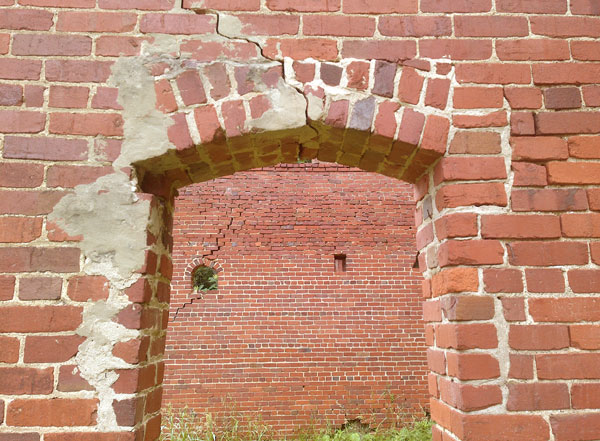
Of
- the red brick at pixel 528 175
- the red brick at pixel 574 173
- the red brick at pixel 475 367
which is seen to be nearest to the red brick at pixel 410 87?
the red brick at pixel 528 175

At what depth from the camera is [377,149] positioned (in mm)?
1926

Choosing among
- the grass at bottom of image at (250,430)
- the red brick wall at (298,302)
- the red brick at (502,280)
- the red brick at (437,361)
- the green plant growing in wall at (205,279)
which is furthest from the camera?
the green plant growing in wall at (205,279)

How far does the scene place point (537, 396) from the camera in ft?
5.26

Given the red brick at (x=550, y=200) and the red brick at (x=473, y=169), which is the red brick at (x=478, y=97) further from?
the red brick at (x=550, y=200)

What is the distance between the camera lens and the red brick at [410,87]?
182 cm

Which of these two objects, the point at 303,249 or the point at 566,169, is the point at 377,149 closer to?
the point at 566,169

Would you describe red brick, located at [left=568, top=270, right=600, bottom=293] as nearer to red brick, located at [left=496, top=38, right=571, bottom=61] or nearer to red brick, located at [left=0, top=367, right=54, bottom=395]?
red brick, located at [left=496, top=38, right=571, bottom=61]

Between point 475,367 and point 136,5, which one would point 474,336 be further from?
point 136,5

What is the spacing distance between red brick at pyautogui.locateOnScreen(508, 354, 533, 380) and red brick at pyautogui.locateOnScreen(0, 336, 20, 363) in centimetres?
179

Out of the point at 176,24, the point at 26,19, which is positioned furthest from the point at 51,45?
the point at 176,24

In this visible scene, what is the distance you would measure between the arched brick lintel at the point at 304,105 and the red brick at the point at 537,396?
0.92 m

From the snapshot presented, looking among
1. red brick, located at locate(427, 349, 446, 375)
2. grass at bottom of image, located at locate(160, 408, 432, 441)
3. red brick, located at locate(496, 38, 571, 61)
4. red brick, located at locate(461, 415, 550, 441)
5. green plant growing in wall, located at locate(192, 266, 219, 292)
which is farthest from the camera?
green plant growing in wall, located at locate(192, 266, 219, 292)

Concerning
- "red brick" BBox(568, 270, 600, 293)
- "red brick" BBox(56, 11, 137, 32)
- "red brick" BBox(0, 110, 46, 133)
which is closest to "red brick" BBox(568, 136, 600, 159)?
"red brick" BBox(568, 270, 600, 293)

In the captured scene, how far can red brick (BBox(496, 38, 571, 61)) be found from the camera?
6.15 feet
